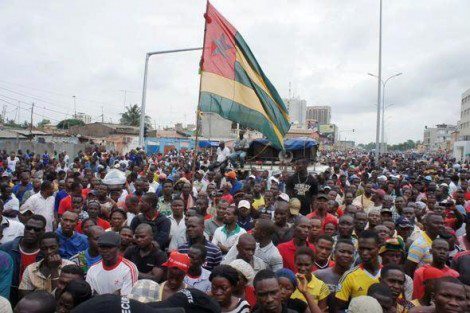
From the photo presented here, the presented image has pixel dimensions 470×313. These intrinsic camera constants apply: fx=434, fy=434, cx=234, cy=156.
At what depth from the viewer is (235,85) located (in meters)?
7.66

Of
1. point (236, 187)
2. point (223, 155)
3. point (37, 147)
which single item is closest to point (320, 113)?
point (37, 147)

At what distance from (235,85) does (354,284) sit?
4717mm

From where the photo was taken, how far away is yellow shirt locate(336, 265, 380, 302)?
366 cm

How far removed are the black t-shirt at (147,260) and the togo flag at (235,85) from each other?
3078 millimetres

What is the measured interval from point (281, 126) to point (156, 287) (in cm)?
610

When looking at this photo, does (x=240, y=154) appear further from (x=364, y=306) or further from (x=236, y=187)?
(x=364, y=306)

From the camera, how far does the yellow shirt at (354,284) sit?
366 centimetres

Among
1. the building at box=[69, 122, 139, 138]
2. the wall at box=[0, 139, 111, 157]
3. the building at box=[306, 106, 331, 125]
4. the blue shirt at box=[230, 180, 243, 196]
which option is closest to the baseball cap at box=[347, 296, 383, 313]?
the blue shirt at box=[230, 180, 243, 196]

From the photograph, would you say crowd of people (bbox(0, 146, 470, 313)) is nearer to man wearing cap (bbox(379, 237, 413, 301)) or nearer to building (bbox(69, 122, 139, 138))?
man wearing cap (bbox(379, 237, 413, 301))

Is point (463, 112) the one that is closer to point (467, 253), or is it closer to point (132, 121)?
point (132, 121)

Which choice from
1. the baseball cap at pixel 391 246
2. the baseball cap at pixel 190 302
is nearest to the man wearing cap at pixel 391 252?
the baseball cap at pixel 391 246

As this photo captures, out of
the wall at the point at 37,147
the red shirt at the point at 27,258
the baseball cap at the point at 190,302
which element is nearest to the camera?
the baseball cap at the point at 190,302

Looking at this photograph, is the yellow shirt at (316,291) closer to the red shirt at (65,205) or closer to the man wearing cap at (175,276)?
the man wearing cap at (175,276)

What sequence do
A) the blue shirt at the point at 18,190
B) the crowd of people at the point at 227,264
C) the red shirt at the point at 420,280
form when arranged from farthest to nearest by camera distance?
the blue shirt at the point at 18,190
the red shirt at the point at 420,280
the crowd of people at the point at 227,264
